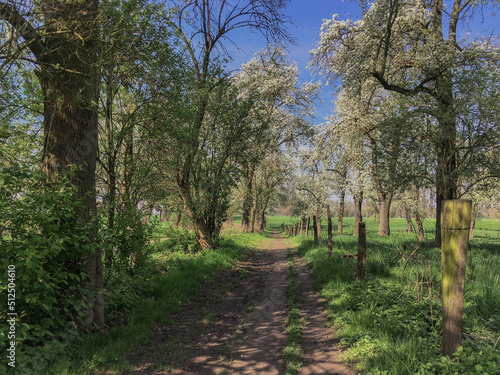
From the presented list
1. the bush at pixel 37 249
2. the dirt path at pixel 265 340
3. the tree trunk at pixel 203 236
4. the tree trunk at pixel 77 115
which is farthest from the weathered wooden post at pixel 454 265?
the tree trunk at pixel 203 236

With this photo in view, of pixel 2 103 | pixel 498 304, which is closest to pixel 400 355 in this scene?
pixel 498 304

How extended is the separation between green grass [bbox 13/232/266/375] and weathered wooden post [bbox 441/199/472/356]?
3.95 metres

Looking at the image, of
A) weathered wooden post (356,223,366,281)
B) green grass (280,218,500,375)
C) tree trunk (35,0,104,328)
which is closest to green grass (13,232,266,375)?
tree trunk (35,0,104,328)

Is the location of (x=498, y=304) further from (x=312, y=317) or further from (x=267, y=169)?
(x=267, y=169)

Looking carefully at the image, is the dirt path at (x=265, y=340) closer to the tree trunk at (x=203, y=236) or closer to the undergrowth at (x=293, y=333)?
the undergrowth at (x=293, y=333)

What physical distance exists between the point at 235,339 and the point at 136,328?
5.59ft

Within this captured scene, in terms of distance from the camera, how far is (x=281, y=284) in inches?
328

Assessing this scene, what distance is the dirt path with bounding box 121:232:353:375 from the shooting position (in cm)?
383

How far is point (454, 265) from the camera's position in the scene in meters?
3.04

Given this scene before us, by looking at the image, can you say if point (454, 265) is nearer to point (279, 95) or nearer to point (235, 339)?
point (235, 339)

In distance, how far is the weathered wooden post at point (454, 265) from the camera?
2969 mm

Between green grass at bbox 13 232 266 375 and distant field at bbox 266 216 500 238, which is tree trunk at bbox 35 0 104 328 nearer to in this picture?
green grass at bbox 13 232 266 375

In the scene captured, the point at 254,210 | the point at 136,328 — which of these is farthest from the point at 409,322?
the point at 254,210

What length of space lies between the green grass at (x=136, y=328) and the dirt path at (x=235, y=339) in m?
0.20
